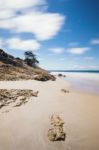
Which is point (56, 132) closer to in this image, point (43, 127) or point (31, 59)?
point (43, 127)

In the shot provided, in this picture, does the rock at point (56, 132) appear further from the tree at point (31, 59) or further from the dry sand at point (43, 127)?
the tree at point (31, 59)

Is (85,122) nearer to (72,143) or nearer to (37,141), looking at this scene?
(72,143)

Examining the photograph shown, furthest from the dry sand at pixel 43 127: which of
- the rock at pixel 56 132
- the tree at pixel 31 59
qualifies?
the tree at pixel 31 59

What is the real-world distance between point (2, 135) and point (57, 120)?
3.23 meters

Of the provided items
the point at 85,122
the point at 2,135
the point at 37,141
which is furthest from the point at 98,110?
the point at 2,135

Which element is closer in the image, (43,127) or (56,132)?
(56,132)

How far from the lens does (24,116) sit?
11.1 m

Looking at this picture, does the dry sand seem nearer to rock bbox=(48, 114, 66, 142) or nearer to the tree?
rock bbox=(48, 114, 66, 142)

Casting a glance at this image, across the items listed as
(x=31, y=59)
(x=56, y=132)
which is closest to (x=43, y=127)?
(x=56, y=132)

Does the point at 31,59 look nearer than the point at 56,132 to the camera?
No

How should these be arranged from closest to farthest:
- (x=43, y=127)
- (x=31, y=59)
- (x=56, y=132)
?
1. (x=56, y=132)
2. (x=43, y=127)
3. (x=31, y=59)

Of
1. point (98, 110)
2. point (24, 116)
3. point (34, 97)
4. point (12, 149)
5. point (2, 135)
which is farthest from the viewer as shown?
point (34, 97)

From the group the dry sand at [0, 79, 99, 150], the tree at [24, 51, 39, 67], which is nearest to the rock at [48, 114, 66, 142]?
the dry sand at [0, 79, 99, 150]

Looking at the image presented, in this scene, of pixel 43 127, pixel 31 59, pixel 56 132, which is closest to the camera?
pixel 56 132
